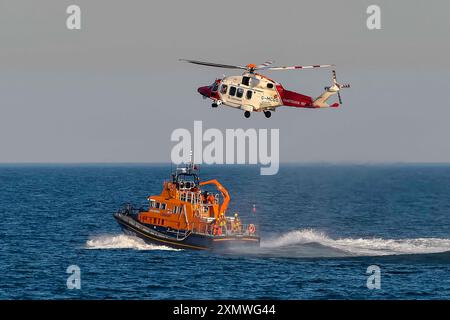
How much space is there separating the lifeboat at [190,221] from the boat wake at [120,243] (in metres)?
1.14

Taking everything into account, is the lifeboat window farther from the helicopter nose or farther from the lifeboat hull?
the lifeboat hull

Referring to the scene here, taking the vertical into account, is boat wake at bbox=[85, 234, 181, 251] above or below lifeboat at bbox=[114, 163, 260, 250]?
below

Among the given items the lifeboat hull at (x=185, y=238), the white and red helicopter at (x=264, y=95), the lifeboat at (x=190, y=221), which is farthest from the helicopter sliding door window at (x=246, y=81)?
the lifeboat hull at (x=185, y=238)

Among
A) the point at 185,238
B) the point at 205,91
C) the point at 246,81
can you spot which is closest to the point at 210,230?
the point at 185,238

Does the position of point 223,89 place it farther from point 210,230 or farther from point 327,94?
point 210,230

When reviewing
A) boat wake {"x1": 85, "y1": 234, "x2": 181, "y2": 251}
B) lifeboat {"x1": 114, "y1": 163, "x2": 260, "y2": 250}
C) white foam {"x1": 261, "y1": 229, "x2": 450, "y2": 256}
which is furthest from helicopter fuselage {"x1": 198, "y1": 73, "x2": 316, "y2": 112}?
white foam {"x1": 261, "y1": 229, "x2": 450, "y2": 256}

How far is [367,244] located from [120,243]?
25408 millimetres

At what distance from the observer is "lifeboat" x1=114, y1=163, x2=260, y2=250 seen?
8100cm

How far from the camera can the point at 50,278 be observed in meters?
72.6

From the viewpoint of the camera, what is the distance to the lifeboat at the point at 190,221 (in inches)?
3189

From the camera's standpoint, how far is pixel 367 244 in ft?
295
